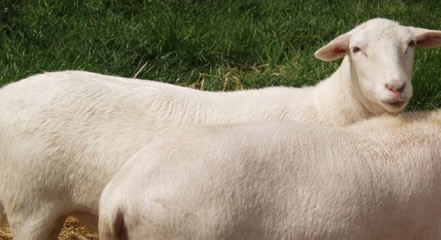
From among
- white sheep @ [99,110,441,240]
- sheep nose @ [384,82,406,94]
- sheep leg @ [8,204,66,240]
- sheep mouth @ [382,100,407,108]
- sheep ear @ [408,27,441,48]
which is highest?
sheep ear @ [408,27,441,48]

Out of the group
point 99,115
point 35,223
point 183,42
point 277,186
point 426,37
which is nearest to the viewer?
point 277,186

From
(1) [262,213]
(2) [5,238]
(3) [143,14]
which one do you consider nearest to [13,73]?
(2) [5,238]

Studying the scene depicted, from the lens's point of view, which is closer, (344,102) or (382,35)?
(382,35)

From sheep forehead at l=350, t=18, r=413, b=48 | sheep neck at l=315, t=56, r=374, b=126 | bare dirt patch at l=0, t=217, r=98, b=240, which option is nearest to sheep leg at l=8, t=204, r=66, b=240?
bare dirt patch at l=0, t=217, r=98, b=240

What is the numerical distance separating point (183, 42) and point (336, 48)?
3.25 meters

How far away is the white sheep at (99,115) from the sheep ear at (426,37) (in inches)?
0.4

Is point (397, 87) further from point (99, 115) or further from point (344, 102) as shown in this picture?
point (99, 115)

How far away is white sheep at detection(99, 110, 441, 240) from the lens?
131 inches

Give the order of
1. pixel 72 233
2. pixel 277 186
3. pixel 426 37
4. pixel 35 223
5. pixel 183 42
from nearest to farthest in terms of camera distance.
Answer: pixel 277 186
pixel 35 223
pixel 426 37
pixel 72 233
pixel 183 42

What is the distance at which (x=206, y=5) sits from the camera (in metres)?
9.88

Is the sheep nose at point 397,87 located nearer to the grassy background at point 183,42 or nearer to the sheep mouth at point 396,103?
the sheep mouth at point 396,103

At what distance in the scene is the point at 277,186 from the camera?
3400 mm

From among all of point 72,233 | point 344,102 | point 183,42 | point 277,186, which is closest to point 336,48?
point 344,102

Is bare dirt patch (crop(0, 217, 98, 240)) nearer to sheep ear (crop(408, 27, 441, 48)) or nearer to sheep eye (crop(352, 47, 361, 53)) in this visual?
sheep eye (crop(352, 47, 361, 53))
